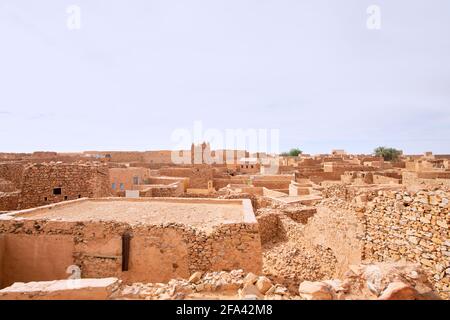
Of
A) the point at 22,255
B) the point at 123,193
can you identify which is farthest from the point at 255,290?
the point at 123,193

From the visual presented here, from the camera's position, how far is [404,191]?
16.9 feet

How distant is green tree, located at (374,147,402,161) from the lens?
49116mm

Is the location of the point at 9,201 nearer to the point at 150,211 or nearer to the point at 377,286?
the point at 150,211

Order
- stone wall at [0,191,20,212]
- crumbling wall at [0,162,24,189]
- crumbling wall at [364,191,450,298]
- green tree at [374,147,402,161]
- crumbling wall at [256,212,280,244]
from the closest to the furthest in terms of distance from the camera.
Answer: crumbling wall at [364,191,450,298], stone wall at [0,191,20,212], crumbling wall at [256,212,280,244], crumbling wall at [0,162,24,189], green tree at [374,147,402,161]

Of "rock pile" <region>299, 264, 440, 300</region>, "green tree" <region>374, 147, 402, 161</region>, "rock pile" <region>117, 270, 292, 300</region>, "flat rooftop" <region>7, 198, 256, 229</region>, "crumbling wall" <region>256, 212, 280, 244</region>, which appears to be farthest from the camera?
"green tree" <region>374, 147, 402, 161</region>

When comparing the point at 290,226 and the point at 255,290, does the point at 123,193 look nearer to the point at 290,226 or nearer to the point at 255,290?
the point at 290,226

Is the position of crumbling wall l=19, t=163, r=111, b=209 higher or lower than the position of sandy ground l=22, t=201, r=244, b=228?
higher

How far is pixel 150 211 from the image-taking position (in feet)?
24.1

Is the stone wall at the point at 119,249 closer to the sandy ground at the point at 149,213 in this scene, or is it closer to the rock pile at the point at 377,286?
the sandy ground at the point at 149,213

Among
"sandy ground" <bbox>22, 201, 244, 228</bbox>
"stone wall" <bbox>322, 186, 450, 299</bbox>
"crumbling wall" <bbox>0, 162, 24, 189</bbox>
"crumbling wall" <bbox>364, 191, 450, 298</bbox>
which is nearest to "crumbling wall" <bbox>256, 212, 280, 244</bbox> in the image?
"sandy ground" <bbox>22, 201, 244, 228</bbox>

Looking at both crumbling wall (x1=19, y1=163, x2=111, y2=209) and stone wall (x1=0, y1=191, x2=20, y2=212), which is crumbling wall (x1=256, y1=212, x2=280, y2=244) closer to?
crumbling wall (x1=19, y1=163, x2=111, y2=209)

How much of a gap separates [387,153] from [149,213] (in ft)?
182

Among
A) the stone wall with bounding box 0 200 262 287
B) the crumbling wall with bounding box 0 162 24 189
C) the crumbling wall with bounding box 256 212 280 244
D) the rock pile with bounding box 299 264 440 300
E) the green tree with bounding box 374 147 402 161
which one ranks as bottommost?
the crumbling wall with bounding box 256 212 280 244
